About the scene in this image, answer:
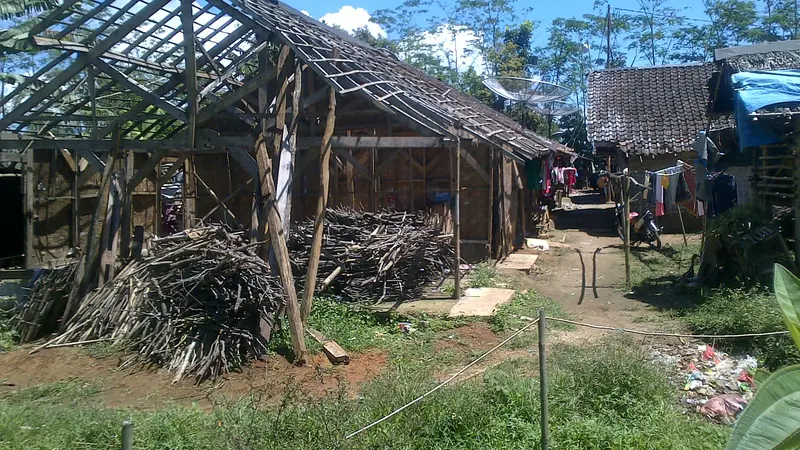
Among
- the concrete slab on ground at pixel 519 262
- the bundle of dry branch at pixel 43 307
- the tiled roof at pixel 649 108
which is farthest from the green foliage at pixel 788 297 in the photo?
the tiled roof at pixel 649 108

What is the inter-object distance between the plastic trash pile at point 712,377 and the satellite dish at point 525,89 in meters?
12.1

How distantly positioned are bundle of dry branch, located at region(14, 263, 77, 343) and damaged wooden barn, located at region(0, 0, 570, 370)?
15.6 inches

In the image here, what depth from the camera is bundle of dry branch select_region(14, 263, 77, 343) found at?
322 inches

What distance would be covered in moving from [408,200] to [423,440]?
8993 mm

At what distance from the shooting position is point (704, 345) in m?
7.01

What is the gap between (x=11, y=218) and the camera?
43.1 feet

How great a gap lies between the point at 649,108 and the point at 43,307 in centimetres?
1853

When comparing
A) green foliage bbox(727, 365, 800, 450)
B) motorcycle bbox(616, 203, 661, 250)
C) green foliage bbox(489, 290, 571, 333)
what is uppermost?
green foliage bbox(727, 365, 800, 450)

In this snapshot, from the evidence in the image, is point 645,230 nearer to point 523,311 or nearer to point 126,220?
point 523,311

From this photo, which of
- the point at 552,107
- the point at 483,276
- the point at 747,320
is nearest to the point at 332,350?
the point at 483,276

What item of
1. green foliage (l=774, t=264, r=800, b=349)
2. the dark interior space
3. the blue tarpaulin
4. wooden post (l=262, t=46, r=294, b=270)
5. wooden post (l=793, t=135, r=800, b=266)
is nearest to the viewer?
green foliage (l=774, t=264, r=800, b=349)

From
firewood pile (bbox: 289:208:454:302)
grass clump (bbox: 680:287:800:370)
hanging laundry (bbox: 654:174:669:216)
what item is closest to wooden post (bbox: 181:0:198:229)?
firewood pile (bbox: 289:208:454:302)

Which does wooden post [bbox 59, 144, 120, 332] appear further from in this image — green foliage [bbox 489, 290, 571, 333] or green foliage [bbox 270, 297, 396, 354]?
green foliage [bbox 489, 290, 571, 333]

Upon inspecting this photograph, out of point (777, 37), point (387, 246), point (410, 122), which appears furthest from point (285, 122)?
point (777, 37)
